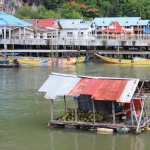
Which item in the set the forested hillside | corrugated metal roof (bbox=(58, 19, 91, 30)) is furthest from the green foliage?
corrugated metal roof (bbox=(58, 19, 91, 30))

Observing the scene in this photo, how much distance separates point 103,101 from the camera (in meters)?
22.4

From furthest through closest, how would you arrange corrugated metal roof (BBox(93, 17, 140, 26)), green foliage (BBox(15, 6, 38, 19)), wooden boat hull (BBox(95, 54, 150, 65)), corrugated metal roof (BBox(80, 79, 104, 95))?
green foliage (BBox(15, 6, 38, 19)) → corrugated metal roof (BBox(93, 17, 140, 26)) → wooden boat hull (BBox(95, 54, 150, 65)) → corrugated metal roof (BBox(80, 79, 104, 95))

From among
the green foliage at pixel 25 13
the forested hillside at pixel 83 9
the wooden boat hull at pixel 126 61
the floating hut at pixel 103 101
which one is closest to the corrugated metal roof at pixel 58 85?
the floating hut at pixel 103 101

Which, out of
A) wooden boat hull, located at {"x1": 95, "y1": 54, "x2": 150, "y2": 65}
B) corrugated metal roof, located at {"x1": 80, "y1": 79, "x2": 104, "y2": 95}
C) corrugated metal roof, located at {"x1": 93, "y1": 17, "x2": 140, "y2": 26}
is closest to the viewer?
corrugated metal roof, located at {"x1": 80, "y1": 79, "x2": 104, "y2": 95}

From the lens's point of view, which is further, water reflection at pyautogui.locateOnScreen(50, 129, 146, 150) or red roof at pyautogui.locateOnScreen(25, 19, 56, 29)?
red roof at pyautogui.locateOnScreen(25, 19, 56, 29)

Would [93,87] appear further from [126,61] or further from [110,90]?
[126,61]

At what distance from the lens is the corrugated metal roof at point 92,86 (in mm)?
21731

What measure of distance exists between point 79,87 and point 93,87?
584mm

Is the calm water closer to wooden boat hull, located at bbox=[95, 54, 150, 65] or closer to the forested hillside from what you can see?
wooden boat hull, located at bbox=[95, 54, 150, 65]

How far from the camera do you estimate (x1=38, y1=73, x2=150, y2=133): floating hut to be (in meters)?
21.3

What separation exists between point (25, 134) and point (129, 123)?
4.20 m

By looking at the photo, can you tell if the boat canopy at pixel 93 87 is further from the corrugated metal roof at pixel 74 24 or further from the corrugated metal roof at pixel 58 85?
the corrugated metal roof at pixel 74 24

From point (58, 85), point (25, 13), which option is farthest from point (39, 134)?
point (25, 13)

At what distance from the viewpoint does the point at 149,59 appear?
208 feet
